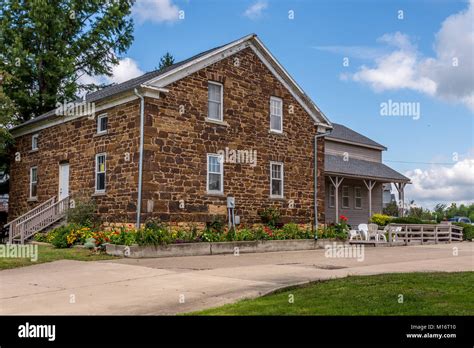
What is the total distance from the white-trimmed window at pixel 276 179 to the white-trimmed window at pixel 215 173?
9.94ft

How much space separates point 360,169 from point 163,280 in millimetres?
27258

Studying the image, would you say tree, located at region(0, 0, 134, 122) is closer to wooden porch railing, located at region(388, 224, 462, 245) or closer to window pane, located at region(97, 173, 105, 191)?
window pane, located at region(97, 173, 105, 191)

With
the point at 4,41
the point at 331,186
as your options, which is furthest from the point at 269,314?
the point at 4,41

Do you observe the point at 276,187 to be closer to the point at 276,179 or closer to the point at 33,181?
the point at 276,179

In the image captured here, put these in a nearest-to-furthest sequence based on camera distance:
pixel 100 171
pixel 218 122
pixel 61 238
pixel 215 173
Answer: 1. pixel 61 238
2. pixel 100 171
3. pixel 215 173
4. pixel 218 122

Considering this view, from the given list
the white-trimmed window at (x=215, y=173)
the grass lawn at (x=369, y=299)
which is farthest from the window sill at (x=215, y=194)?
the grass lawn at (x=369, y=299)

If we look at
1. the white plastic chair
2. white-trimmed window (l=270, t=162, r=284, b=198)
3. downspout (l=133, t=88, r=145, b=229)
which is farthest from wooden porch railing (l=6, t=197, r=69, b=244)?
the white plastic chair

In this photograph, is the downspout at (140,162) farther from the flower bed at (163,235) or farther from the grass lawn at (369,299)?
the grass lawn at (369,299)

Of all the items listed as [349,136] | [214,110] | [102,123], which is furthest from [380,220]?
[102,123]

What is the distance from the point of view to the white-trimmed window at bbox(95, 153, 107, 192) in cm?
2128

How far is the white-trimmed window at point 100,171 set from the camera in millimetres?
21281

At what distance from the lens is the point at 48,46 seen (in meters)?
36.0

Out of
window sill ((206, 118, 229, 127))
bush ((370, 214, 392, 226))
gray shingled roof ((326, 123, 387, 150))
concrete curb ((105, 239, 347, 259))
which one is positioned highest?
gray shingled roof ((326, 123, 387, 150))
